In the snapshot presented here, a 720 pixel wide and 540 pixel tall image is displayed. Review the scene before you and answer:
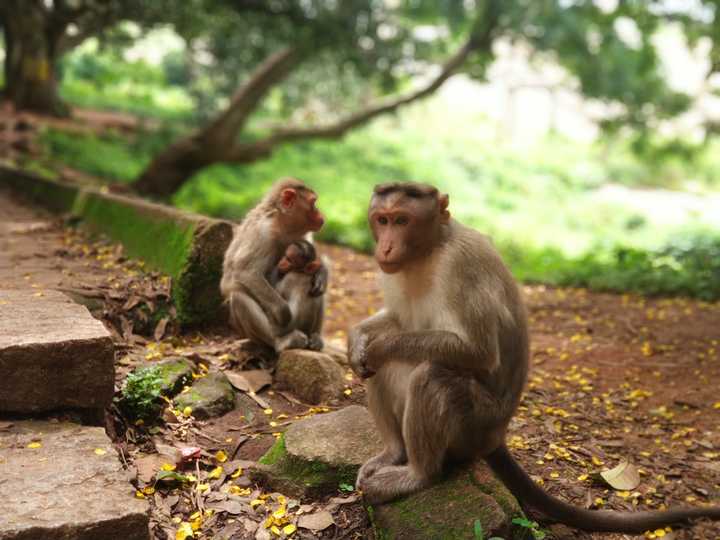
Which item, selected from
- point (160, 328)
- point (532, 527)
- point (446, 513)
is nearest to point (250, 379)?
point (160, 328)

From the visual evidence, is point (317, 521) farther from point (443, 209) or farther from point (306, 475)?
point (443, 209)

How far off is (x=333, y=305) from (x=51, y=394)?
19.8 ft

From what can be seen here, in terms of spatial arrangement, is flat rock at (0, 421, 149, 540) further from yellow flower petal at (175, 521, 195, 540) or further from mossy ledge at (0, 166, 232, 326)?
mossy ledge at (0, 166, 232, 326)

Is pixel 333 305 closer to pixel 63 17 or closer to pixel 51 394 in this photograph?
pixel 51 394

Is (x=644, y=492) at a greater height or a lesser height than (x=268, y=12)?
lesser

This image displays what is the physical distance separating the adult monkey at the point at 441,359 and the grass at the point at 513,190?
7.07 m

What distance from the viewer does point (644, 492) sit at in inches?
166

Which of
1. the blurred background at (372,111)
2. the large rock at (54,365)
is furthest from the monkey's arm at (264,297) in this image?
the blurred background at (372,111)

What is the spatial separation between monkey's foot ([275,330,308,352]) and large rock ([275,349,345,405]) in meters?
0.23

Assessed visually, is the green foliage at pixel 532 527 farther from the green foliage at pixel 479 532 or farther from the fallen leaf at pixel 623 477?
the fallen leaf at pixel 623 477

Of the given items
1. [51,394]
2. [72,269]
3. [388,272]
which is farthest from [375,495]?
[72,269]

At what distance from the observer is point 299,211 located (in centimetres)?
581

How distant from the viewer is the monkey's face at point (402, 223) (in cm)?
339

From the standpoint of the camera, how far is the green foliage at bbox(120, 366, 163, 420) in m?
4.29
